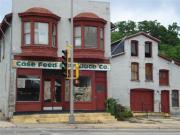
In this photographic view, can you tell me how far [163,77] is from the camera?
46.5 meters

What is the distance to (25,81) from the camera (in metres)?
34.2

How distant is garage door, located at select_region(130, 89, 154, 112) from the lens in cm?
4452

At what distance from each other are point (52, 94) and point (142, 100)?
12.1 m

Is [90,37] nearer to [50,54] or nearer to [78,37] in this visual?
[78,37]

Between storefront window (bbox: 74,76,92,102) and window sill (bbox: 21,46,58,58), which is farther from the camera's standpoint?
storefront window (bbox: 74,76,92,102)

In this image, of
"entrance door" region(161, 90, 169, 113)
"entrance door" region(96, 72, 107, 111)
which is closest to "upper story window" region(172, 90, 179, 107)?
"entrance door" region(161, 90, 169, 113)

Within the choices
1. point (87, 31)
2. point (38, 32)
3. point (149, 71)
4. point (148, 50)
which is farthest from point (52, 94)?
point (148, 50)

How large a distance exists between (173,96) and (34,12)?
1892cm

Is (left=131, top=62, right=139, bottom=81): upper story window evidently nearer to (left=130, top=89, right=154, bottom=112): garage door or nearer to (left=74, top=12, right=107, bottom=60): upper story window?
(left=130, top=89, right=154, bottom=112): garage door

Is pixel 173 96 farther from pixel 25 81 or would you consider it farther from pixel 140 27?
pixel 140 27

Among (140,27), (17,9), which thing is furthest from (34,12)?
(140,27)

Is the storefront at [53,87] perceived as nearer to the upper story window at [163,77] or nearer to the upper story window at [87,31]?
the upper story window at [87,31]

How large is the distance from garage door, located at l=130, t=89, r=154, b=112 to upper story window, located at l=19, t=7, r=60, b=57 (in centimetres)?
1232

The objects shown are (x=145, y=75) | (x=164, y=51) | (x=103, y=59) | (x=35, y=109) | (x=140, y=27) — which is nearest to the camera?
(x=35, y=109)
